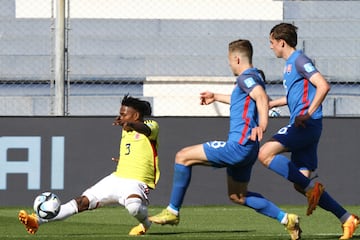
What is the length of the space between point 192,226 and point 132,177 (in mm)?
1626

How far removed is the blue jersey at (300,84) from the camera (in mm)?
9094

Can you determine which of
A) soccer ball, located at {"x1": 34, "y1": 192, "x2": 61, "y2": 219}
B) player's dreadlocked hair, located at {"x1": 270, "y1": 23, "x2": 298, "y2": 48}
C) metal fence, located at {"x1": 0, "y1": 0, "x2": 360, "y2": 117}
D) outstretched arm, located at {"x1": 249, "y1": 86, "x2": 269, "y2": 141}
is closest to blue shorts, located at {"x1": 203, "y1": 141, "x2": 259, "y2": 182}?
outstretched arm, located at {"x1": 249, "y1": 86, "x2": 269, "y2": 141}

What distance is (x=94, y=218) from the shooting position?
12109mm

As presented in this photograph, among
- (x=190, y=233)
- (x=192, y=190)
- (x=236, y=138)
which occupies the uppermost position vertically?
(x=236, y=138)

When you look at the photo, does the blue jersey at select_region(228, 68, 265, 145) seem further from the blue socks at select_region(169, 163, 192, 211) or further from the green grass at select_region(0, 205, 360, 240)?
the green grass at select_region(0, 205, 360, 240)

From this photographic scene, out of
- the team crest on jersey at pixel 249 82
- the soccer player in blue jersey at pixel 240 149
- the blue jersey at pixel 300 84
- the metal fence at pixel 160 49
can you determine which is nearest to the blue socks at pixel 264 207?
the soccer player in blue jersey at pixel 240 149

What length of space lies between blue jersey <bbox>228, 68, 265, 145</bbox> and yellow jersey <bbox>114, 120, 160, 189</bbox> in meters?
1.08

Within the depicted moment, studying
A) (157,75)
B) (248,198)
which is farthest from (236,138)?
(157,75)

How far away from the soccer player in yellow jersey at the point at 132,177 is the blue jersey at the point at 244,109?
103cm

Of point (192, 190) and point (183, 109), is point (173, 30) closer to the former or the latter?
point (183, 109)

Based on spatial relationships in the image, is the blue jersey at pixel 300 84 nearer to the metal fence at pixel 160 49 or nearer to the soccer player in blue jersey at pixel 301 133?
the soccer player in blue jersey at pixel 301 133

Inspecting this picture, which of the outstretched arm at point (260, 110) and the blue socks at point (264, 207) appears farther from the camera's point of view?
the blue socks at point (264, 207)

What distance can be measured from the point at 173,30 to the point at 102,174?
18.3 feet

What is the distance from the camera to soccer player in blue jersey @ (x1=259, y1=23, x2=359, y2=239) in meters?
8.88
